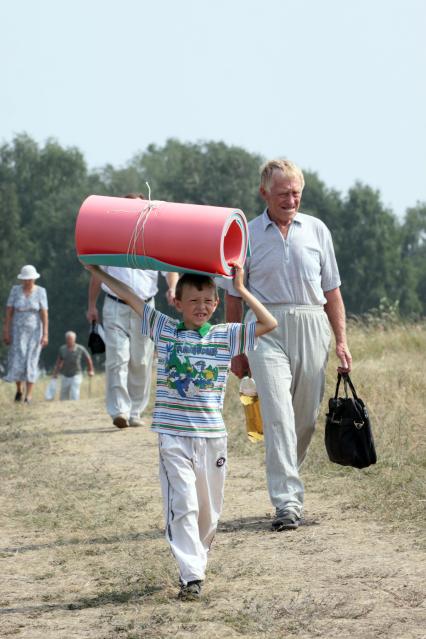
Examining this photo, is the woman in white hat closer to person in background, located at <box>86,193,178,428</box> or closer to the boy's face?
person in background, located at <box>86,193,178,428</box>

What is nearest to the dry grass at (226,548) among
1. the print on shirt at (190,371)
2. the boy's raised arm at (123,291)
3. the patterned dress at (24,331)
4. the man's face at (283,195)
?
the print on shirt at (190,371)

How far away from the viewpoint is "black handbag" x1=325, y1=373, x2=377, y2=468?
8.05 meters

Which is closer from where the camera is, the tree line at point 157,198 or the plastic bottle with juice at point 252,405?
the plastic bottle with juice at point 252,405

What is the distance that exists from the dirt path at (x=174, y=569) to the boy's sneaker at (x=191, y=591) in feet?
0.18

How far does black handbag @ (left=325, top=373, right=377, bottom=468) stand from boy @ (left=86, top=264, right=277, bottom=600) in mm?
1770

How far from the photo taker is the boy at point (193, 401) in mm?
6273

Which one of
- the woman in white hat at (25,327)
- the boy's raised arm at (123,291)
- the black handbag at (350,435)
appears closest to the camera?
the boy's raised arm at (123,291)

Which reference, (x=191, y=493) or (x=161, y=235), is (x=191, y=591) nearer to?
(x=191, y=493)

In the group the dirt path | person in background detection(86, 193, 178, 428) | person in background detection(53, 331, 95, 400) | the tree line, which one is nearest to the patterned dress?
person in background detection(86, 193, 178, 428)

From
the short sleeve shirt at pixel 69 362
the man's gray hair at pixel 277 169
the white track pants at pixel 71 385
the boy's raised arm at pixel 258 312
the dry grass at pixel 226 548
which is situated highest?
the man's gray hair at pixel 277 169

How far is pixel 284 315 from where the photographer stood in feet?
26.2

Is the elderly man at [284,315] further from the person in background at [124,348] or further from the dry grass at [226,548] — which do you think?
→ the person in background at [124,348]

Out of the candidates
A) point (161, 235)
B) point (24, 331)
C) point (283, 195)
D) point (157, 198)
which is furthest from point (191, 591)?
point (157, 198)

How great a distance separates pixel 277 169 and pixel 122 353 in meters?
5.70
